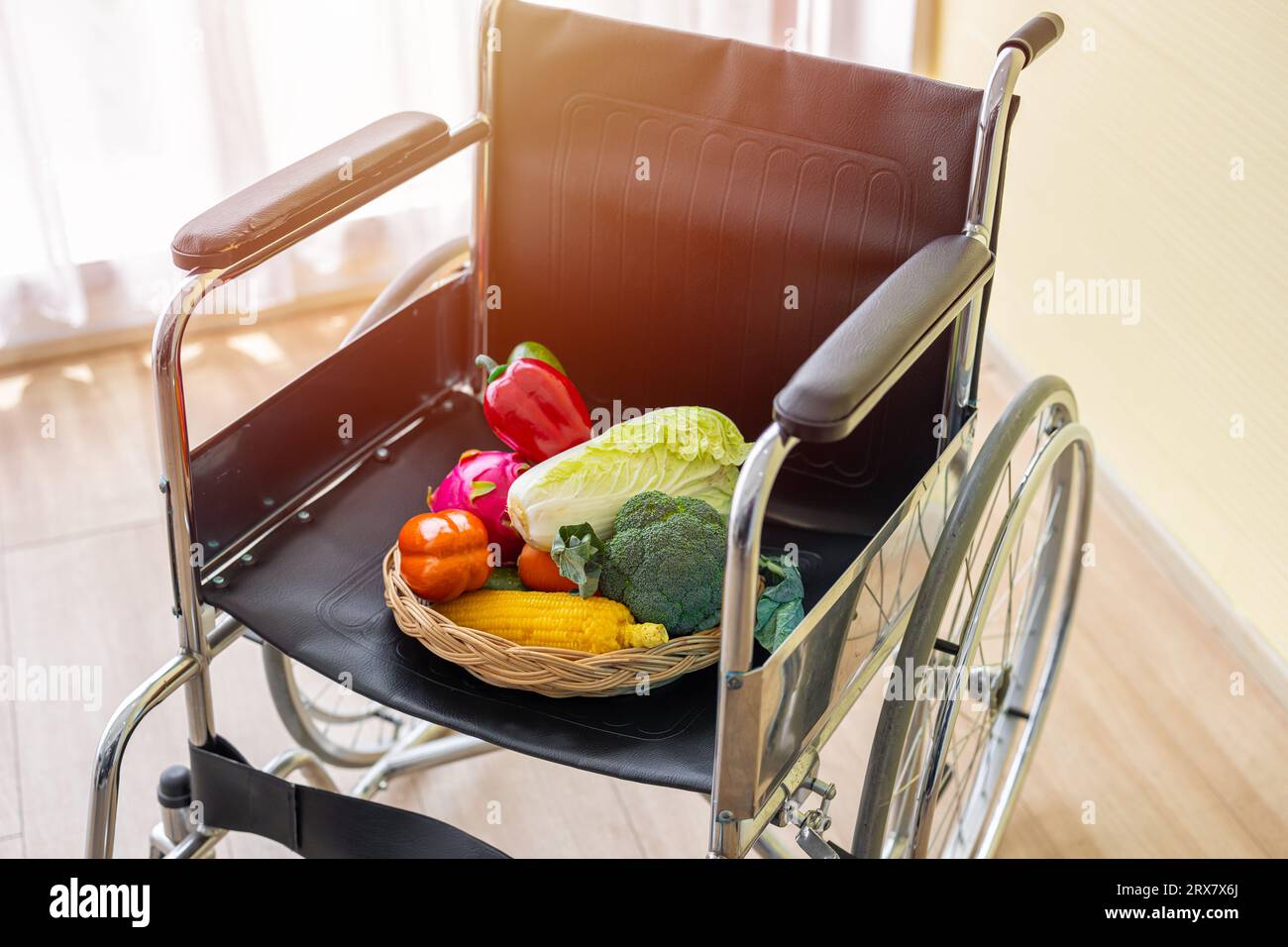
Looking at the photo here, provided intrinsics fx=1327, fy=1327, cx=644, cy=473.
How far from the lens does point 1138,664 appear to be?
1.88 meters

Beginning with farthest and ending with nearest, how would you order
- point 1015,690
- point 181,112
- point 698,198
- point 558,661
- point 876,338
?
point 181,112 < point 1015,690 < point 698,198 < point 558,661 < point 876,338

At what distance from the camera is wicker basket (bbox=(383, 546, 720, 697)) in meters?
1.09

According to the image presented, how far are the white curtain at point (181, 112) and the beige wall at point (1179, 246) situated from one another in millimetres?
661

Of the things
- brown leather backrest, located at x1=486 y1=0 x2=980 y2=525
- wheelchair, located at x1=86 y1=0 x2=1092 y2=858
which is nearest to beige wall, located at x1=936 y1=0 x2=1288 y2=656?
wheelchair, located at x1=86 y1=0 x2=1092 y2=858

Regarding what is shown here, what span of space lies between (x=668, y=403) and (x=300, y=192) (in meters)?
0.46

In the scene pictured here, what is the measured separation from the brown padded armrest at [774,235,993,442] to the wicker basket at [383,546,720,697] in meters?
0.28

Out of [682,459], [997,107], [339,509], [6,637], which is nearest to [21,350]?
[6,637]

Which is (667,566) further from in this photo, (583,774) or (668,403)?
(583,774)

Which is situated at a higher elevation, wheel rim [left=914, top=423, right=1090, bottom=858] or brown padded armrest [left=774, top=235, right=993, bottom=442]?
brown padded armrest [left=774, top=235, right=993, bottom=442]

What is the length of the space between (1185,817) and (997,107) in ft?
3.23

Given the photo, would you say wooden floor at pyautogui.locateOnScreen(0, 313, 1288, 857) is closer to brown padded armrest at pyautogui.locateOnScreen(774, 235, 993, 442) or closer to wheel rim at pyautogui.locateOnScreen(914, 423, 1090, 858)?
wheel rim at pyautogui.locateOnScreen(914, 423, 1090, 858)

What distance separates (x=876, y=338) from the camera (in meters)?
0.96

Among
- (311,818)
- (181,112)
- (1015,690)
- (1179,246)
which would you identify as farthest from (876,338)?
(181,112)

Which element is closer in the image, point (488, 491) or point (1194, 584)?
point (488, 491)
